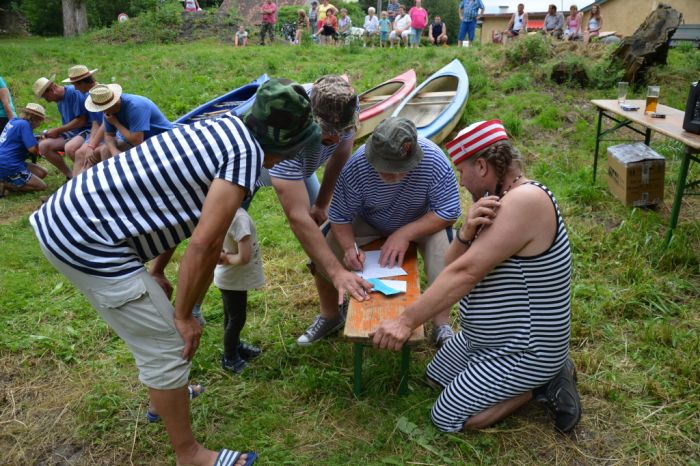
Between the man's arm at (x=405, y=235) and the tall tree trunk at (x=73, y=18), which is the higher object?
the tall tree trunk at (x=73, y=18)

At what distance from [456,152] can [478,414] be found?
1291 millimetres

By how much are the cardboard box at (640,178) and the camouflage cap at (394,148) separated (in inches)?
124

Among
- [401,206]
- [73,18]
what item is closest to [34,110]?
[401,206]

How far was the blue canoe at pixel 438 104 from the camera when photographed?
7.48 m

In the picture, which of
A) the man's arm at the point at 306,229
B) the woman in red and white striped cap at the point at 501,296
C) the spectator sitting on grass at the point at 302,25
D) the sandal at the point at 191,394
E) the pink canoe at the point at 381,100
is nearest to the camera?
the woman in red and white striped cap at the point at 501,296

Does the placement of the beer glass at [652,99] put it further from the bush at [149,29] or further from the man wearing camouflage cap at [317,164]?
the bush at [149,29]

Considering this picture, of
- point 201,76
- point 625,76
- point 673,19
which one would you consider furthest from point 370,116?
point 201,76

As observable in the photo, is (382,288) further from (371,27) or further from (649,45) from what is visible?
(371,27)

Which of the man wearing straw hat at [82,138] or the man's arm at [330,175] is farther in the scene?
the man wearing straw hat at [82,138]

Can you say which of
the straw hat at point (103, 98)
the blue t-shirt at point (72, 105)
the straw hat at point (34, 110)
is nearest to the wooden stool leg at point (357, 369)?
the straw hat at point (103, 98)

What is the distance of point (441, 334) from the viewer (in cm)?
341

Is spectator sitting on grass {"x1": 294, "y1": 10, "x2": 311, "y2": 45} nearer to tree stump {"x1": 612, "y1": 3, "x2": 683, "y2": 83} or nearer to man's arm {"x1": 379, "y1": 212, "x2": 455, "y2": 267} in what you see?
tree stump {"x1": 612, "y1": 3, "x2": 683, "y2": 83}

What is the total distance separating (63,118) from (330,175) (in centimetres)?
538

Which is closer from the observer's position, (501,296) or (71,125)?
(501,296)
